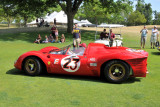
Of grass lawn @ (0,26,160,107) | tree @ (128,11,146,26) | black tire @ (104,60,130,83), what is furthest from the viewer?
tree @ (128,11,146,26)

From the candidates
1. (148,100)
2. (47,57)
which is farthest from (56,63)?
(148,100)

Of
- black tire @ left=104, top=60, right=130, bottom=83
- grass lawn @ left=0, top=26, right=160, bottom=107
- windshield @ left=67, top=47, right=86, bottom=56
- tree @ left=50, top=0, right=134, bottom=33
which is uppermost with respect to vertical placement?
tree @ left=50, top=0, right=134, bottom=33

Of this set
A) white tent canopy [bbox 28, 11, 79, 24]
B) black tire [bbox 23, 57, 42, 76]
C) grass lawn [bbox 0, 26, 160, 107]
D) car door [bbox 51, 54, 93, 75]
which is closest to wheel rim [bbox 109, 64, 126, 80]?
grass lawn [bbox 0, 26, 160, 107]

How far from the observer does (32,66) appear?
6.16 meters

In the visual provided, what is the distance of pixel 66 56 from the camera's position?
6027 millimetres

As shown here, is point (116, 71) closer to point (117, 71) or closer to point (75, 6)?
point (117, 71)

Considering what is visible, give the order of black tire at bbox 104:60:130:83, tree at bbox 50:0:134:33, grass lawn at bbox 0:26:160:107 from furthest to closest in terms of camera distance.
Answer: tree at bbox 50:0:134:33 < black tire at bbox 104:60:130:83 < grass lawn at bbox 0:26:160:107

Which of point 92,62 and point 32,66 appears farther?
point 32,66

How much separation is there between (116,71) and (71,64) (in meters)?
1.38

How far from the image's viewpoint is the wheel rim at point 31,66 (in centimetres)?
612

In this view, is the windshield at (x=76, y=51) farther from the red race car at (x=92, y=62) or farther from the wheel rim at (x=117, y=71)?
the wheel rim at (x=117, y=71)

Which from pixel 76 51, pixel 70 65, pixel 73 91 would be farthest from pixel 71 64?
pixel 73 91

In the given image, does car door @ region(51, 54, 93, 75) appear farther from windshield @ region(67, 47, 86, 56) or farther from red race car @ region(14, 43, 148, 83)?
windshield @ region(67, 47, 86, 56)

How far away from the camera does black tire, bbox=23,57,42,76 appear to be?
6066mm
